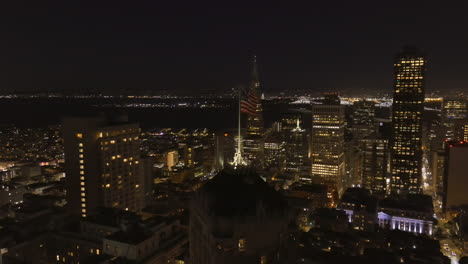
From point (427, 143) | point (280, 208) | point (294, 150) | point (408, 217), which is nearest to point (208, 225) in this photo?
point (280, 208)

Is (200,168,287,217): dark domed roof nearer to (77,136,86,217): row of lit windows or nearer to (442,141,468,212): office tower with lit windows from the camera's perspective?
(77,136,86,217): row of lit windows

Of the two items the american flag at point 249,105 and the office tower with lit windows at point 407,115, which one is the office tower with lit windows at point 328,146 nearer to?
the office tower with lit windows at point 407,115

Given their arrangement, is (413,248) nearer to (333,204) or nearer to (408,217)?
(408,217)

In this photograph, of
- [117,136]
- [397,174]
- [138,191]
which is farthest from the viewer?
[397,174]

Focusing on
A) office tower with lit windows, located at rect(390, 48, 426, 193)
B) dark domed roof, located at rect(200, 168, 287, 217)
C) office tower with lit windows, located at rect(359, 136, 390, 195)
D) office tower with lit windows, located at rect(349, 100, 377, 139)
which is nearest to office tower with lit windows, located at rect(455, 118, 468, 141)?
office tower with lit windows, located at rect(390, 48, 426, 193)

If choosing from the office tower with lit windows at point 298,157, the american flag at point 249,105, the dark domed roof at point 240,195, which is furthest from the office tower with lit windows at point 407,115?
the dark domed roof at point 240,195

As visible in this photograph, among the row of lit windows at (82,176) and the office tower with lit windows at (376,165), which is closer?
the row of lit windows at (82,176)

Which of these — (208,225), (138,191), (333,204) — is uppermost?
(208,225)
